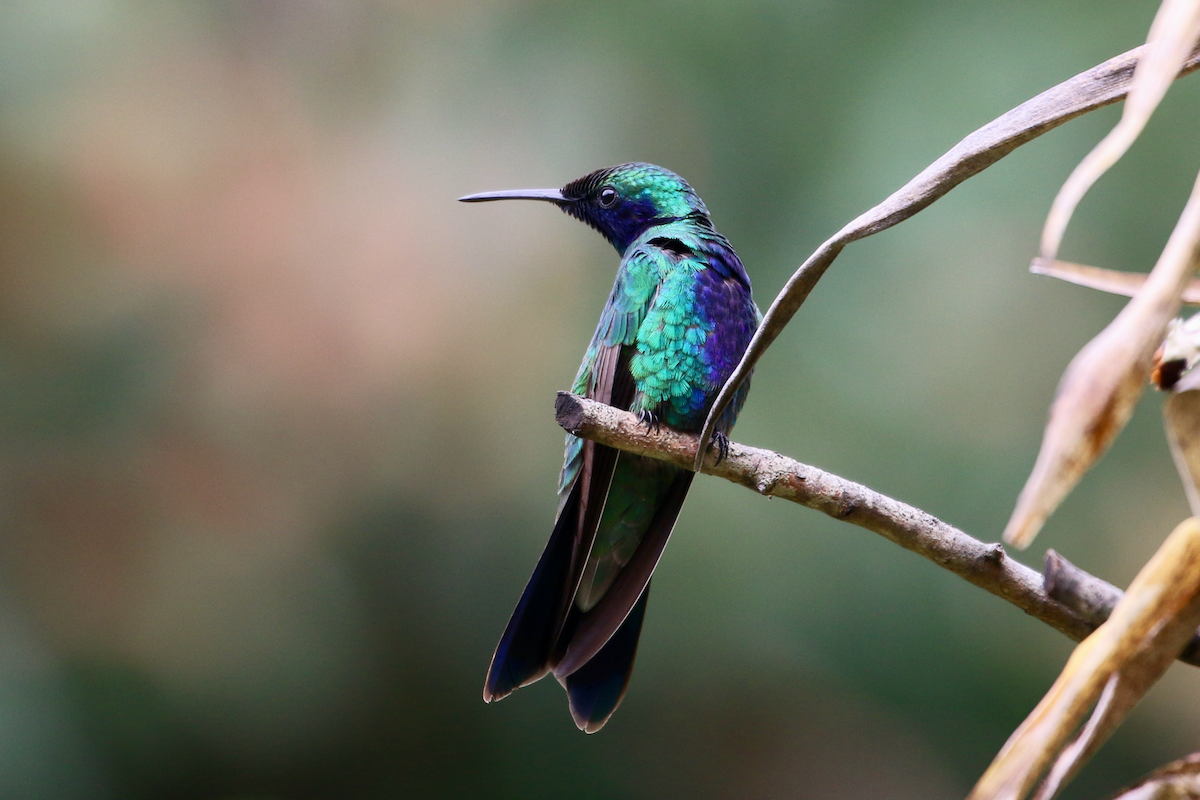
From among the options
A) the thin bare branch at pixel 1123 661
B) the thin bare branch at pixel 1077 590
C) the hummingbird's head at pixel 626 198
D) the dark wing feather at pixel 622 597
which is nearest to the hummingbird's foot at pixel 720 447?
the dark wing feather at pixel 622 597

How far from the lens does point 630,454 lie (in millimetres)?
2143

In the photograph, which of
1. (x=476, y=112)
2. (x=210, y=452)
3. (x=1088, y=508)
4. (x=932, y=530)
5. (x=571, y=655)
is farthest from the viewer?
(x=476, y=112)

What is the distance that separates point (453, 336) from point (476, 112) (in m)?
1.03

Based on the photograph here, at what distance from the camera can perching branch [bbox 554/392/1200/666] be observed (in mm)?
1022

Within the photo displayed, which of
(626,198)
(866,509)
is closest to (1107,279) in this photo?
(866,509)

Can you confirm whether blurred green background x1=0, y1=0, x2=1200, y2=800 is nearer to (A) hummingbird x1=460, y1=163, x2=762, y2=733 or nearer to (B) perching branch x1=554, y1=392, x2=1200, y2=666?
(A) hummingbird x1=460, y1=163, x2=762, y2=733

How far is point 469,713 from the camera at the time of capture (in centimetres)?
396

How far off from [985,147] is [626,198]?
65.9 inches

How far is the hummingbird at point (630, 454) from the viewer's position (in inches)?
73.4

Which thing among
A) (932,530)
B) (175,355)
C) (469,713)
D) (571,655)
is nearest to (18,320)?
(175,355)

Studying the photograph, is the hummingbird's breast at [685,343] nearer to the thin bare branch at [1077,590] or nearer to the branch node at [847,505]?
the branch node at [847,505]

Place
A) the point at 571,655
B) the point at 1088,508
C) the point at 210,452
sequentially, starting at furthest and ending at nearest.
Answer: the point at 210,452
the point at 1088,508
the point at 571,655

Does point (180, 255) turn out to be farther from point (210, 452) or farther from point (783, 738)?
point (783, 738)

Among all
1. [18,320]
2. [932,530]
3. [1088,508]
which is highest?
[932,530]
